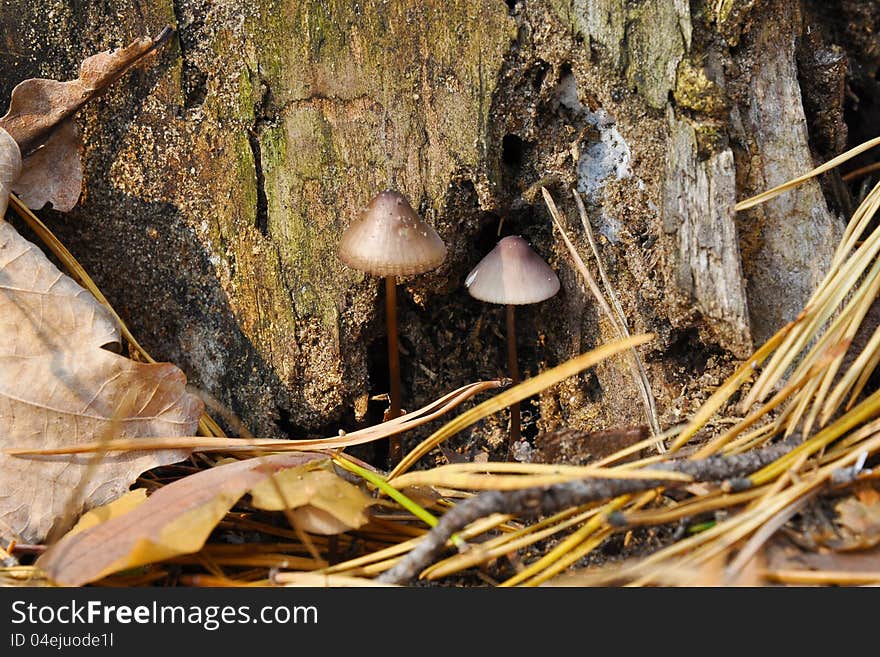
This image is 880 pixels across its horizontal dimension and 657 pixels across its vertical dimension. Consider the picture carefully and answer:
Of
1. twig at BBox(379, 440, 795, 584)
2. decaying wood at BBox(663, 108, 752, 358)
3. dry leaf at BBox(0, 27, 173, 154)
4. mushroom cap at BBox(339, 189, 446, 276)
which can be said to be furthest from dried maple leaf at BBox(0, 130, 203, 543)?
decaying wood at BBox(663, 108, 752, 358)

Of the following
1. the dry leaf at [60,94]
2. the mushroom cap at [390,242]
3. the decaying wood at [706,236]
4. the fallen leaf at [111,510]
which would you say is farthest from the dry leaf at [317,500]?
the dry leaf at [60,94]

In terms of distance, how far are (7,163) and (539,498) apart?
1.65 meters

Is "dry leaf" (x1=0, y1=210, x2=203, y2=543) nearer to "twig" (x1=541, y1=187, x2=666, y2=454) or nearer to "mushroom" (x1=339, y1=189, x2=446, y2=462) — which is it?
"mushroom" (x1=339, y1=189, x2=446, y2=462)

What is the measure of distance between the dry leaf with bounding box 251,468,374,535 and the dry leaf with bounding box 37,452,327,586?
53 millimetres

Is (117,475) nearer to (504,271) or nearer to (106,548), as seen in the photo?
(106,548)

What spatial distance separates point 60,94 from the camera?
2338mm

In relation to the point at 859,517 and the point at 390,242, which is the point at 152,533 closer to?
the point at 390,242

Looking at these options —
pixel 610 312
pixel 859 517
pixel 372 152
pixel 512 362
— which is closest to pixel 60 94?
pixel 372 152

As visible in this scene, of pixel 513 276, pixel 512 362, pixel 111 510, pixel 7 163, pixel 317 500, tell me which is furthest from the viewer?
pixel 512 362

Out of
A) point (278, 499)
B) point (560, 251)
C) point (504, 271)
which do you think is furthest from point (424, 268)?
point (278, 499)

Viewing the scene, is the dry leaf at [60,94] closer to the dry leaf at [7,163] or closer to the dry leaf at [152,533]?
the dry leaf at [7,163]

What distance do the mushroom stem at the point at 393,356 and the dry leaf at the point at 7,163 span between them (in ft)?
3.38

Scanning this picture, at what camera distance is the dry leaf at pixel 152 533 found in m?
1.52

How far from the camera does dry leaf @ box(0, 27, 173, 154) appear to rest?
2299 millimetres
